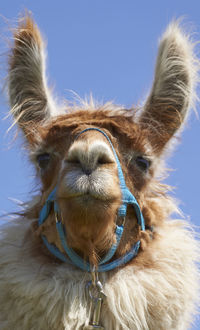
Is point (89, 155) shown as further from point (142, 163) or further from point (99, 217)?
point (142, 163)

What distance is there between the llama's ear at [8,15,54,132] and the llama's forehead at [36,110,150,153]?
39 cm

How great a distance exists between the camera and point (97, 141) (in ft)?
10.2

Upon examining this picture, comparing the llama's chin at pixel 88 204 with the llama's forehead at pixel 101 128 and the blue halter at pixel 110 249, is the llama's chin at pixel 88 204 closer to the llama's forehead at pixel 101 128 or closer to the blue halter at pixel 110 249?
the blue halter at pixel 110 249

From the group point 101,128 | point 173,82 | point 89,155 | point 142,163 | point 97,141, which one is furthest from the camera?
point 173,82

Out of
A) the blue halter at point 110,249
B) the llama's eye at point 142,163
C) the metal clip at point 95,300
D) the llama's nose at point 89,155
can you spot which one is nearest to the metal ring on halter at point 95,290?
the metal clip at point 95,300

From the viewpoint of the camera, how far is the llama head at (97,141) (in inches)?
121

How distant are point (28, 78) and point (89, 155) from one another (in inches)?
55.7

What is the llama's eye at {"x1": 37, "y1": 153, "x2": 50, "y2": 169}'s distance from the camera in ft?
12.4

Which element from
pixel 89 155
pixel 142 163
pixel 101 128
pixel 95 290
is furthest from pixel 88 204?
pixel 142 163

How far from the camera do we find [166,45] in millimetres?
4109

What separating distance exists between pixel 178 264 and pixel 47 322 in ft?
3.25

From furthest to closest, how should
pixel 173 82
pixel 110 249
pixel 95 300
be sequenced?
pixel 173 82, pixel 110 249, pixel 95 300

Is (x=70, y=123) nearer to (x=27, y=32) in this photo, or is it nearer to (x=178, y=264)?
(x=27, y=32)

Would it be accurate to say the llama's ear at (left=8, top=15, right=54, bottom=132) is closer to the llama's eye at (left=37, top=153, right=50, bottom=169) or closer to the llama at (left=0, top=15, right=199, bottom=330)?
the llama at (left=0, top=15, right=199, bottom=330)
